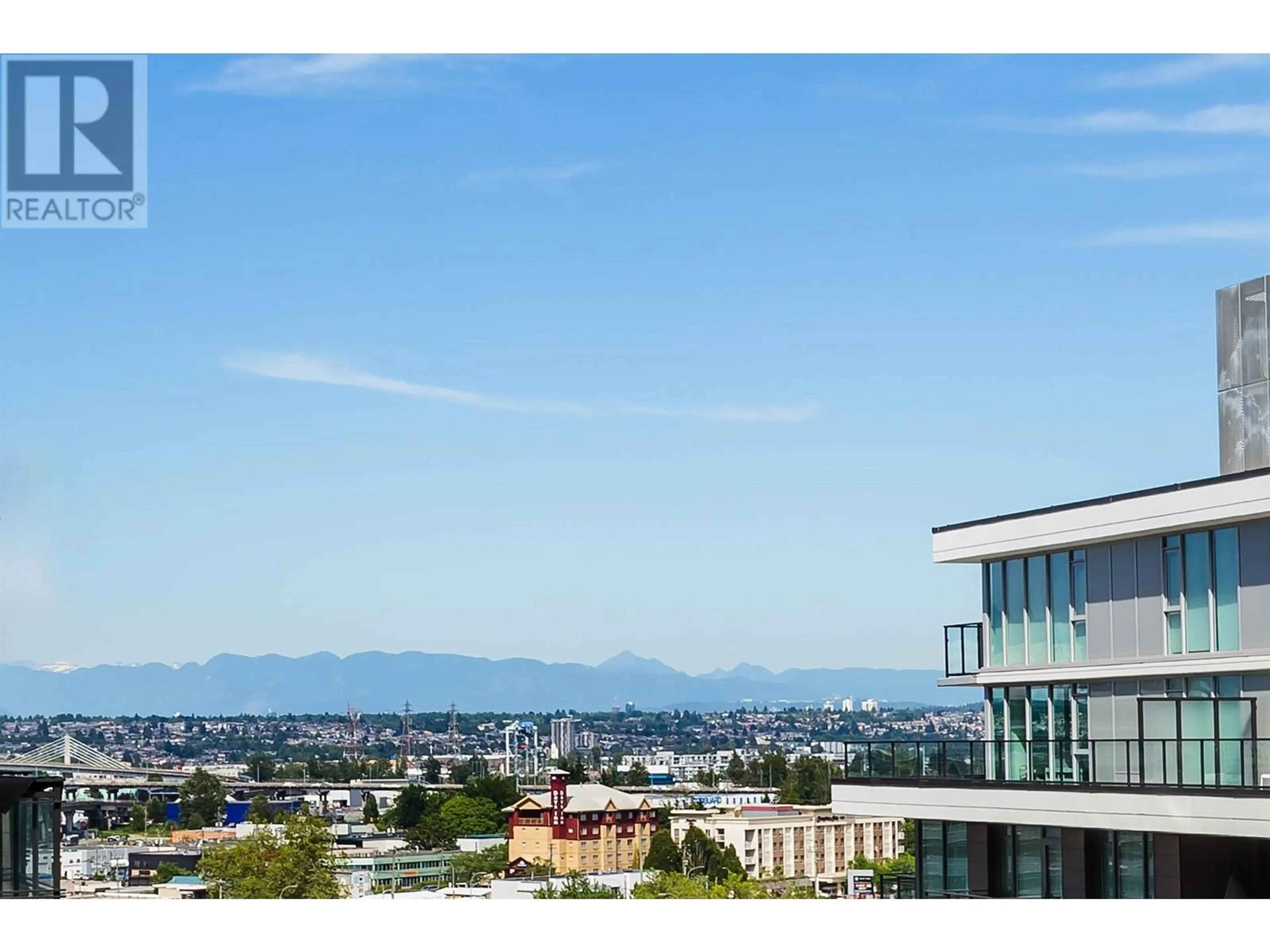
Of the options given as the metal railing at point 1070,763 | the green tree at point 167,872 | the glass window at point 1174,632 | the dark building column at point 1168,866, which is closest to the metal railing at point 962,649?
the metal railing at point 1070,763

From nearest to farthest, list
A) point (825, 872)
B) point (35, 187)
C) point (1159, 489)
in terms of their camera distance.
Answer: point (1159, 489), point (35, 187), point (825, 872)

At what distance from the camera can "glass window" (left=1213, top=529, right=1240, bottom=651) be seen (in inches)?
811

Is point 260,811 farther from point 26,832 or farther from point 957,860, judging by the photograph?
point 26,832

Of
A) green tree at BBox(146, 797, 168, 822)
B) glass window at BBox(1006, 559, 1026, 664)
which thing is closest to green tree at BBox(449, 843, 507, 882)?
green tree at BBox(146, 797, 168, 822)

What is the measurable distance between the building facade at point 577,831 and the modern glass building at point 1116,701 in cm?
13103

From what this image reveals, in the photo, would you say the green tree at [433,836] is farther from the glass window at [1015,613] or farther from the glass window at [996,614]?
the glass window at [1015,613]

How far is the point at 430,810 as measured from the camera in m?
174

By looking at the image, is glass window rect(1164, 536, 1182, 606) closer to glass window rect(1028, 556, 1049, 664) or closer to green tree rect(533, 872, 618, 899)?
glass window rect(1028, 556, 1049, 664)

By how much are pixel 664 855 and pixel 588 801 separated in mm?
24186

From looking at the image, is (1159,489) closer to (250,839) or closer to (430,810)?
(250,839)

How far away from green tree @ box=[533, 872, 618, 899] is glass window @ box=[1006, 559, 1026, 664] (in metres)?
66.9

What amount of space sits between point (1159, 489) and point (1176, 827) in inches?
175
